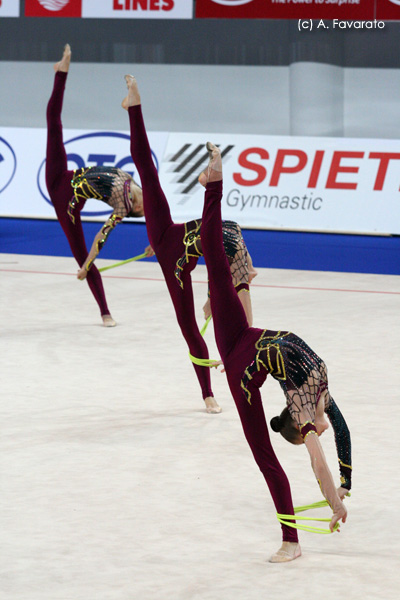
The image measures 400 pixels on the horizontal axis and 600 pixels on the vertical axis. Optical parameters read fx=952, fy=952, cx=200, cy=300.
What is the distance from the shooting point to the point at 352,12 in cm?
1242

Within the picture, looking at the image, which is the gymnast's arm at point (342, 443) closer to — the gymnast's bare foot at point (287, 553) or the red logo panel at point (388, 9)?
the gymnast's bare foot at point (287, 553)

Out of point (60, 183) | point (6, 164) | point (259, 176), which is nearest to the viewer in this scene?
point (60, 183)

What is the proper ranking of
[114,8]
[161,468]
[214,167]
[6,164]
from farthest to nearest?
1. [6,164]
2. [114,8]
3. [161,468]
4. [214,167]

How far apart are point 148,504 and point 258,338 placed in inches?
39.2

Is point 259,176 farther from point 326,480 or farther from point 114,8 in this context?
point 326,480

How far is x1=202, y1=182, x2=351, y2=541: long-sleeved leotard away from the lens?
339 cm

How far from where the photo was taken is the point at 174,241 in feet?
17.4

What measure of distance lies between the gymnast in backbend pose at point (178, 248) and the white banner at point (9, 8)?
9.06 meters

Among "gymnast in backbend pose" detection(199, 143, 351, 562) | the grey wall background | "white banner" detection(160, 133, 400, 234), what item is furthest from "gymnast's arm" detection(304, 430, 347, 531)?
the grey wall background

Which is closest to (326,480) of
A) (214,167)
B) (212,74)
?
(214,167)

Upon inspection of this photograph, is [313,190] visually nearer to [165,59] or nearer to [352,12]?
[352,12]

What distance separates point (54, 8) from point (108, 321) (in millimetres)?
7463

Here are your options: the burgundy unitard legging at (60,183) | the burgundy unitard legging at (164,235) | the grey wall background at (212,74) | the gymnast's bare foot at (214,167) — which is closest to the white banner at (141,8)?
A: the grey wall background at (212,74)

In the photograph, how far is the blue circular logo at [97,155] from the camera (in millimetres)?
13109
